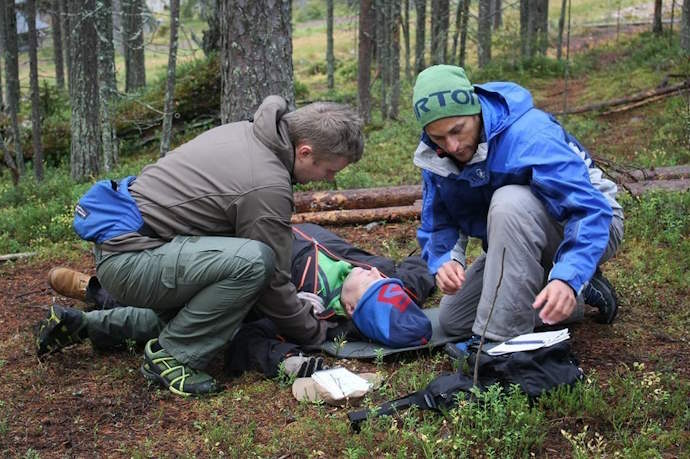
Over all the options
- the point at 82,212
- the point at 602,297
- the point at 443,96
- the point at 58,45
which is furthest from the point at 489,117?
the point at 58,45

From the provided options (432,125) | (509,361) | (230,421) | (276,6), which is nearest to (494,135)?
(432,125)

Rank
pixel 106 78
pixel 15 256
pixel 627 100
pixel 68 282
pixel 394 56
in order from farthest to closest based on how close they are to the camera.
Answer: pixel 394 56 < pixel 627 100 < pixel 106 78 < pixel 15 256 < pixel 68 282

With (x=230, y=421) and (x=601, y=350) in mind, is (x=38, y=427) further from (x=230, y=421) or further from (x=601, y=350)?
(x=601, y=350)

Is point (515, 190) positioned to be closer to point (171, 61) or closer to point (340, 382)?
point (340, 382)

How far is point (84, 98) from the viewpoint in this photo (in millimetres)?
10617

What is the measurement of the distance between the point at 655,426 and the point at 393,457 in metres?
1.08

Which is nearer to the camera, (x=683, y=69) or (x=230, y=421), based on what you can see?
(x=230, y=421)

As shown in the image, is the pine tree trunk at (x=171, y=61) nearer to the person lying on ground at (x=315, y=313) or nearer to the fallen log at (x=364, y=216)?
the fallen log at (x=364, y=216)

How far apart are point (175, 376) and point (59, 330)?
853 mm

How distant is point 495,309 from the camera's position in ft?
11.6

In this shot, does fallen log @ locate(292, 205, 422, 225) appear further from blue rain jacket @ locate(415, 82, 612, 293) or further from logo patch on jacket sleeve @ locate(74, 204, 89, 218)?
logo patch on jacket sleeve @ locate(74, 204, 89, 218)

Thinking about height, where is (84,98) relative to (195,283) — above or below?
above

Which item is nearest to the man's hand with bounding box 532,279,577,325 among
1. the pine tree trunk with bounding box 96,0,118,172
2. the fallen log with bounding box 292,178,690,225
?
the fallen log with bounding box 292,178,690,225

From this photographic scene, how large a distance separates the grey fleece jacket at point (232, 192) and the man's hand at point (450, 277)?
0.82 metres
